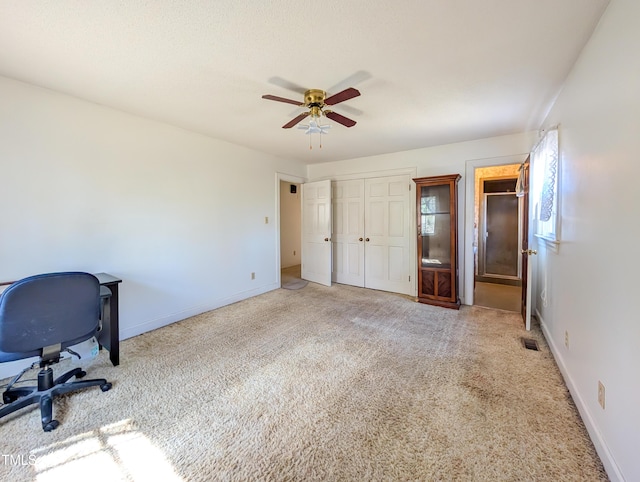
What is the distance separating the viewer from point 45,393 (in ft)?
5.87

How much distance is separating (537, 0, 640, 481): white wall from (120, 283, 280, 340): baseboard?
3805 millimetres

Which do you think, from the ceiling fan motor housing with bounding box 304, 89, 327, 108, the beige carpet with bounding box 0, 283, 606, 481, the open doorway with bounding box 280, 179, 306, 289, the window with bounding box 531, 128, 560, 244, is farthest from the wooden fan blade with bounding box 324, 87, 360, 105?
the open doorway with bounding box 280, 179, 306, 289

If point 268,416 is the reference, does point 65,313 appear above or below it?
above

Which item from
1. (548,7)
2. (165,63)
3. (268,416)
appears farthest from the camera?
(165,63)

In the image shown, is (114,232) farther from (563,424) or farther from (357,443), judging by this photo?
(563,424)

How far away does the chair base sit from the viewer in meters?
1.69

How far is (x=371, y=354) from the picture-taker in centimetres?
256

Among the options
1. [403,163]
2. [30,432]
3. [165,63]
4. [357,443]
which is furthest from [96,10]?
[403,163]

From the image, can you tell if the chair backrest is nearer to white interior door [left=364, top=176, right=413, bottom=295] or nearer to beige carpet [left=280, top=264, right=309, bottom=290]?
beige carpet [left=280, top=264, right=309, bottom=290]

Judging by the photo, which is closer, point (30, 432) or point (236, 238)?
point (30, 432)

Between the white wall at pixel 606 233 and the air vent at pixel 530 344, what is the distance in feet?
1.69

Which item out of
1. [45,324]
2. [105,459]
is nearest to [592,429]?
[105,459]

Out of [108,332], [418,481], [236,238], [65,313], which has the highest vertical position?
[236,238]

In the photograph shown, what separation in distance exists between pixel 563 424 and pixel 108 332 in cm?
341
